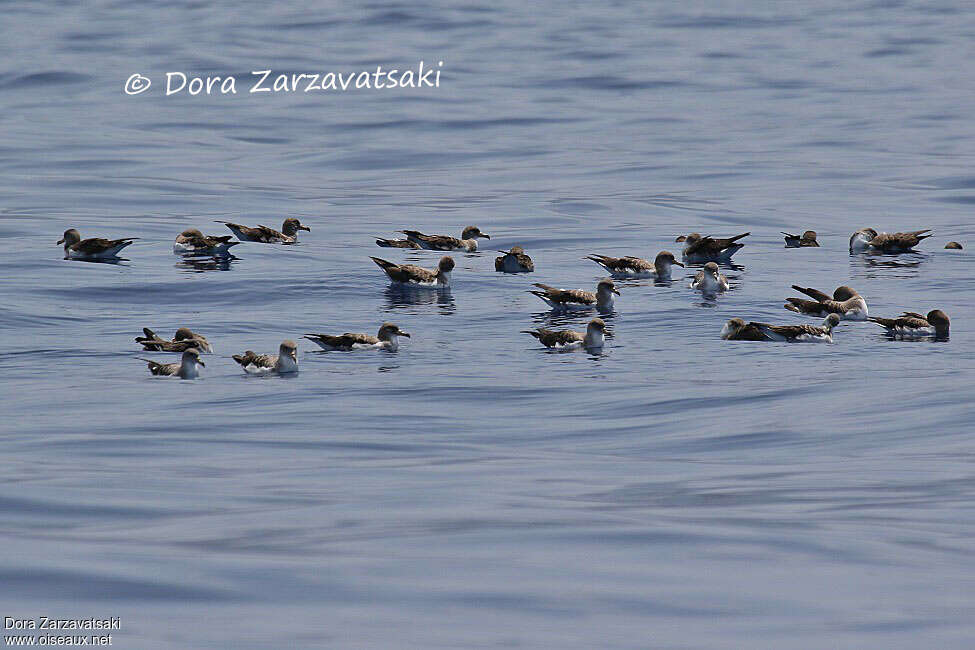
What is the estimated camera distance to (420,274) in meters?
26.0

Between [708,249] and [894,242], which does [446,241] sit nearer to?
[708,249]

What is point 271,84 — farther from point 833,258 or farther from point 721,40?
point 833,258

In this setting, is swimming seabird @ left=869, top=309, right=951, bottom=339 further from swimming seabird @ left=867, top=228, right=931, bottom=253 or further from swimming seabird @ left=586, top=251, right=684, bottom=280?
swimming seabird @ left=867, top=228, right=931, bottom=253

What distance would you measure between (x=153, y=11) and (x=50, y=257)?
218ft

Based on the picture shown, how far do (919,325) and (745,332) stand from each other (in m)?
2.30

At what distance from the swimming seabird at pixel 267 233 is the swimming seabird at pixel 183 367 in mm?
13407

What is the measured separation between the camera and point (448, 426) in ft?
49.1

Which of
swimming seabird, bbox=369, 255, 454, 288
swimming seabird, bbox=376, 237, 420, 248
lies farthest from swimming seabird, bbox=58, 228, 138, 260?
swimming seabird, bbox=369, 255, 454, 288

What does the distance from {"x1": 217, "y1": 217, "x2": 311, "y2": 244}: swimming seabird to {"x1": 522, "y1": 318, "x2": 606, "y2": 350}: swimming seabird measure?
12.1 metres

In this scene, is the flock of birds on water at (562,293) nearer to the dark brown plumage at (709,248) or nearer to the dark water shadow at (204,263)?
the dark brown plumage at (709,248)

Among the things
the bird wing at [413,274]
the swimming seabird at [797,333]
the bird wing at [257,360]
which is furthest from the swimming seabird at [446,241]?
the bird wing at [257,360]

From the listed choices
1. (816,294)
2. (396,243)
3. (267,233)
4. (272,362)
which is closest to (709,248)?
(816,294)

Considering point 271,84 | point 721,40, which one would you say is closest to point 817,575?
point 271,84

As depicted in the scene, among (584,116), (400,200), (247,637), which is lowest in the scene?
(247,637)
